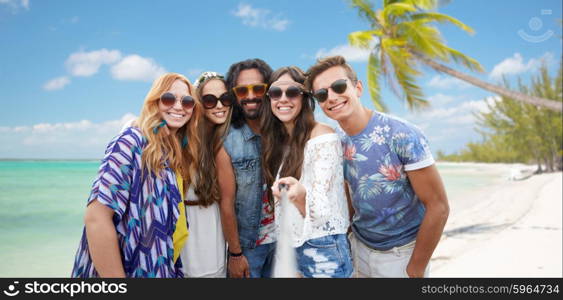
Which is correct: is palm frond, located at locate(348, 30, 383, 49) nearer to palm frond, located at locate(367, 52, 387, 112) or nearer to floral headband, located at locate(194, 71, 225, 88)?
palm frond, located at locate(367, 52, 387, 112)

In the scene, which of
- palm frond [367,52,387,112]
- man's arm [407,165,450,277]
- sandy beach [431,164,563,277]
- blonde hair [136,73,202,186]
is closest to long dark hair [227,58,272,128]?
blonde hair [136,73,202,186]

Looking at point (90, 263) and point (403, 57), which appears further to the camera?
point (403, 57)

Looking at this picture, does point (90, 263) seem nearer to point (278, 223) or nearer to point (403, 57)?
point (278, 223)

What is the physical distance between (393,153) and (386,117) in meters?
0.27

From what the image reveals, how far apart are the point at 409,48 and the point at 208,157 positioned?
15.1 m

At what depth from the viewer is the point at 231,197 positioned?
2986 millimetres

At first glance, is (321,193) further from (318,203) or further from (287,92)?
(287,92)

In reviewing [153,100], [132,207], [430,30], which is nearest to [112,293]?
[132,207]

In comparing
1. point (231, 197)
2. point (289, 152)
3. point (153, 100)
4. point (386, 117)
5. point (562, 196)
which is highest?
point (153, 100)

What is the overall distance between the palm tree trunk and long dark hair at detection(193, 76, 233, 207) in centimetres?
1479

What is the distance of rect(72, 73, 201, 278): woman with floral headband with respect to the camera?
2291mm

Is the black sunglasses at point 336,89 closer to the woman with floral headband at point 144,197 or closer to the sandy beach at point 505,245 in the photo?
the woman with floral headband at point 144,197

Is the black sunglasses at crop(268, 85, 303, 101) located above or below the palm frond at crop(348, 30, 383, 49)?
below

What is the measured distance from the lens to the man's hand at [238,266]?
3184mm
